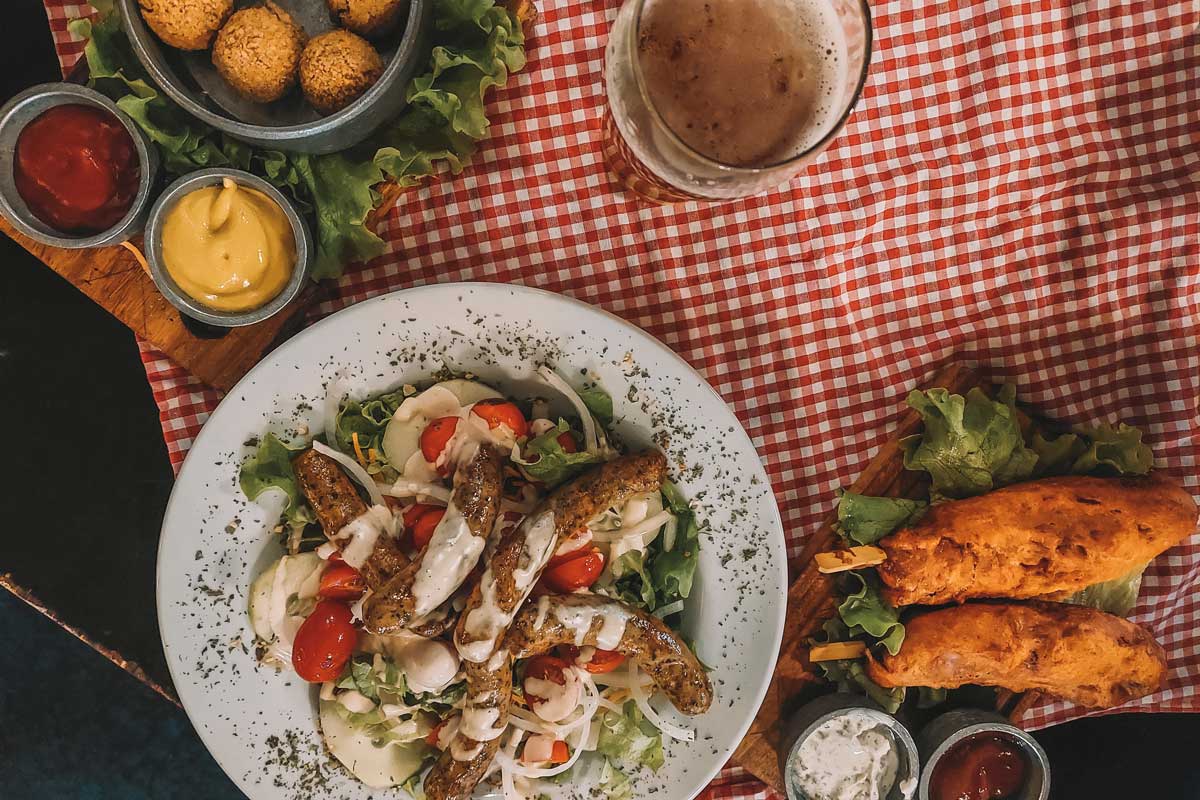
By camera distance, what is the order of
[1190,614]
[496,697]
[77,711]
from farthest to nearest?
[77,711], [1190,614], [496,697]

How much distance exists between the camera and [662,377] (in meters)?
2.30

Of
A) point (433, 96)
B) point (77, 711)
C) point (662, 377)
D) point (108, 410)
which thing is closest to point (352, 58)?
point (433, 96)

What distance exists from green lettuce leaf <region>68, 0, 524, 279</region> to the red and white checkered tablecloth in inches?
6.7

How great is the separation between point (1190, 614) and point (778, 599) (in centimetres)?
141

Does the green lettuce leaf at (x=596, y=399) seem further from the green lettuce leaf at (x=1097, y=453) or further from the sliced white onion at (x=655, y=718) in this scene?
the green lettuce leaf at (x=1097, y=453)

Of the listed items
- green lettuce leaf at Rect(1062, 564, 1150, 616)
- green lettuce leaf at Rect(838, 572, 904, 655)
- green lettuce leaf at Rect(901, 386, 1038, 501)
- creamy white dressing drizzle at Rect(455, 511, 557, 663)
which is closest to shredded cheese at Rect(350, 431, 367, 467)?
creamy white dressing drizzle at Rect(455, 511, 557, 663)

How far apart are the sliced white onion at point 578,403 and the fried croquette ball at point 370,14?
0.92 metres

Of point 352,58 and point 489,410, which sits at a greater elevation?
point 352,58

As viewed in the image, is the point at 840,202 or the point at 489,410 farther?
the point at 840,202

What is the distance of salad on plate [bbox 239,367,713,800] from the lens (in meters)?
2.29

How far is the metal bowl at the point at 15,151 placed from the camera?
214 cm

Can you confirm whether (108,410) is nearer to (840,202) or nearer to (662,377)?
(662,377)

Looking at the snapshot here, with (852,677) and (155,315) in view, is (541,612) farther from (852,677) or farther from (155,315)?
(155,315)

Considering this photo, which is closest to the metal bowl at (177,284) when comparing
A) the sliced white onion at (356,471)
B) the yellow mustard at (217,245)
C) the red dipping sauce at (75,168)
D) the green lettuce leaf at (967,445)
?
the yellow mustard at (217,245)
